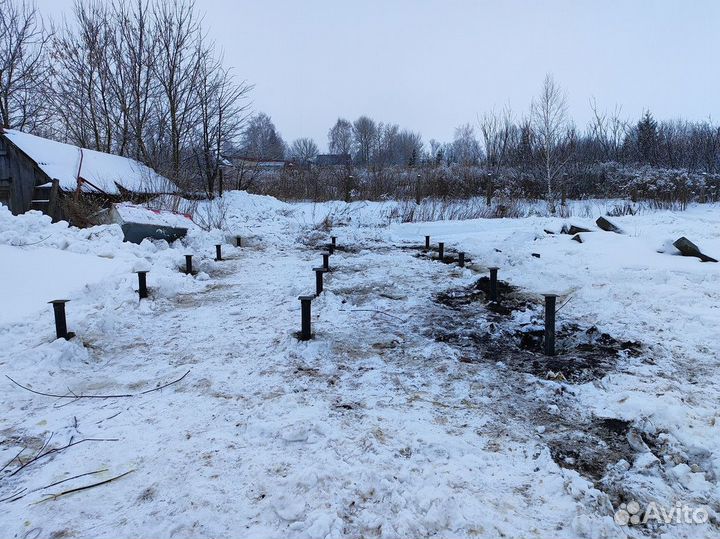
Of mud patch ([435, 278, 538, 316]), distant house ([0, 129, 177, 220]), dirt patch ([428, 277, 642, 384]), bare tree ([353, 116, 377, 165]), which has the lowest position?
dirt patch ([428, 277, 642, 384])

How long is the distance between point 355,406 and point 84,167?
13560mm

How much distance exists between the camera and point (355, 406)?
319cm

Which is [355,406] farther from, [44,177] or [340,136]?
[340,136]

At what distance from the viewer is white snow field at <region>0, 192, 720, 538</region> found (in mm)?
2123

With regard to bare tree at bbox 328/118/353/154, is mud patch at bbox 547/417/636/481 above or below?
below

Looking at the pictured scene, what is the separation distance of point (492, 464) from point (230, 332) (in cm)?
331

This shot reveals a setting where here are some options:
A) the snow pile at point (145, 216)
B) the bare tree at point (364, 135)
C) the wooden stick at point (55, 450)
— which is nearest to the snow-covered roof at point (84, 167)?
the snow pile at point (145, 216)

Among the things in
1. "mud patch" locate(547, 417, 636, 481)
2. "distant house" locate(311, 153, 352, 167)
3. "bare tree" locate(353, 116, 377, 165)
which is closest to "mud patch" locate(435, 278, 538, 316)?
"mud patch" locate(547, 417, 636, 481)

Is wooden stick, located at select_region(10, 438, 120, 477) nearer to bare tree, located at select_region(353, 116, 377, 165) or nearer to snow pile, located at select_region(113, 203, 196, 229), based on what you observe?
snow pile, located at select_region(113, 203, 196, 229)

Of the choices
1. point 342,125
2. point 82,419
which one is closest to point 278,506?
point 82,419

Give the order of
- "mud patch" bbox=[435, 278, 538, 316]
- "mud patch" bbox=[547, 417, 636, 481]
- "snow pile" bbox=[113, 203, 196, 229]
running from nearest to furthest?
"mud patch" bbox=[547, 417, 636, 481]
"mud patch" bbox=[435, 278, 538, 316]
"snow pile" bbox=[113, 203, 196, 229]

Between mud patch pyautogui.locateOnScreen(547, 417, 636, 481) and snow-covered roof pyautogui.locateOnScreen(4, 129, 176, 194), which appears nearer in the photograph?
mud patch pyautogui.locateOnScreen(547, 417, 636, 481)

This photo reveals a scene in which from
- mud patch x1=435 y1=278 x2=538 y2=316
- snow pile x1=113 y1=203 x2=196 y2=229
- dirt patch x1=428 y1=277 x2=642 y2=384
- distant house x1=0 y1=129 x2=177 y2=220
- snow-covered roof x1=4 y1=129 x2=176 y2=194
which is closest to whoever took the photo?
dirt patch x1=428 y1=277 x2=642 y2=384

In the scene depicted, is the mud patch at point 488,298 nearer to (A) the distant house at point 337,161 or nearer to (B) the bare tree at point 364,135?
(A) the distant house at point 337,161
